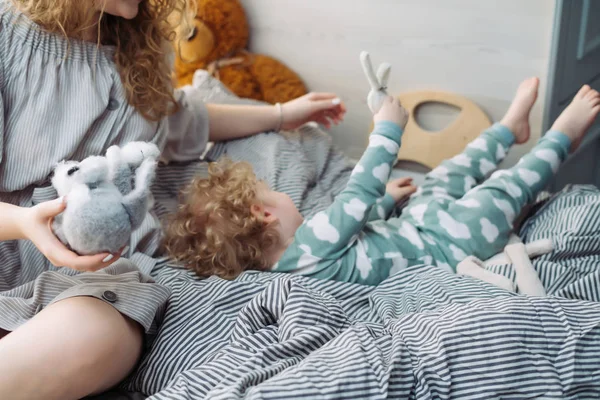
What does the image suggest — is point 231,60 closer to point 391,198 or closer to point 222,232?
point 391,198

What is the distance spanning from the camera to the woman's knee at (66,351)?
78 centimetres

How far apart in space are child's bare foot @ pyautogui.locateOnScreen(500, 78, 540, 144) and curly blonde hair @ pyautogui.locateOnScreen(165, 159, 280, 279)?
581mm

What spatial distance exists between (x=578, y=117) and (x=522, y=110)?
0.12 meters

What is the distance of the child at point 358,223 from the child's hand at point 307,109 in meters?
0.26

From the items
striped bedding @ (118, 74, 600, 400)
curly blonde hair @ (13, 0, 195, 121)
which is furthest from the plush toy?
curly blonde hair @ (13, 0, 195, 121)

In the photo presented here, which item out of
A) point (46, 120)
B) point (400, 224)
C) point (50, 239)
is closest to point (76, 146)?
point (46, 120)

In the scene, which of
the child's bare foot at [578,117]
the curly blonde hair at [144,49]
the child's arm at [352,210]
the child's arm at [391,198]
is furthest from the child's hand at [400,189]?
the curly blonde hair at [144,49]

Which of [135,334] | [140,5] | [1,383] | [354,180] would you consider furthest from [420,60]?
[1,383]

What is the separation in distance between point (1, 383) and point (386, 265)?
627 millimetres

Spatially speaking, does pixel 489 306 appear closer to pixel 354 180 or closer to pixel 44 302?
pixel 354 180

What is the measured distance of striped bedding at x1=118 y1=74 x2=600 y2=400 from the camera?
746mm

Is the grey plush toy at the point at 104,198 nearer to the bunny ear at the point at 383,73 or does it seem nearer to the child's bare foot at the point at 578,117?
the bunny ear at the point at 383,73

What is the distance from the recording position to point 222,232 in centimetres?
112

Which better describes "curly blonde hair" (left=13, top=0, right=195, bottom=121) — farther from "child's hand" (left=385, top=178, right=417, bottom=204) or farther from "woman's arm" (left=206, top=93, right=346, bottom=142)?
"child's hand" (left=385, top=178, right=417, bottom=204)
